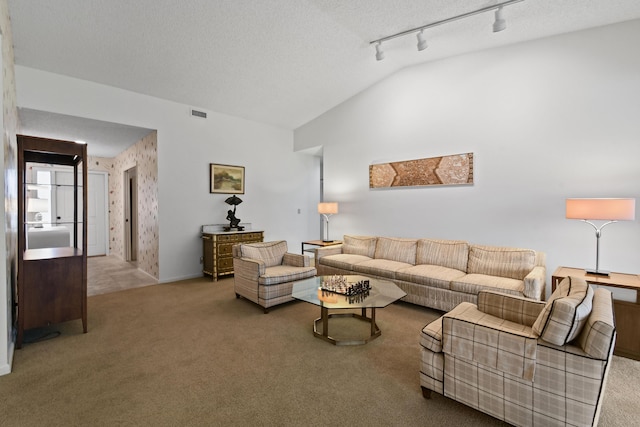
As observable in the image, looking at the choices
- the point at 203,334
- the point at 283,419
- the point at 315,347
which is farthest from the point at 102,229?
the point at 283,419

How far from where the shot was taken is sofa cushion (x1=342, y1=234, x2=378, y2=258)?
494 centimetres

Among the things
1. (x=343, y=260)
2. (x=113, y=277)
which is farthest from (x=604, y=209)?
(x=113, y=277)

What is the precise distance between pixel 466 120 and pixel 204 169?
4431mm

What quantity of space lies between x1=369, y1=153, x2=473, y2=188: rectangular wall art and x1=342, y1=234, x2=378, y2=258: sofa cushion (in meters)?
1.00

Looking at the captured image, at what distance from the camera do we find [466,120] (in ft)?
14.0

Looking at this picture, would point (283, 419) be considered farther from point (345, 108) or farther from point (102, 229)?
point (102, 229)

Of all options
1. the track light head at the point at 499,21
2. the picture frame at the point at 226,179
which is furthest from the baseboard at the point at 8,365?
the track light head at the point at 499,21

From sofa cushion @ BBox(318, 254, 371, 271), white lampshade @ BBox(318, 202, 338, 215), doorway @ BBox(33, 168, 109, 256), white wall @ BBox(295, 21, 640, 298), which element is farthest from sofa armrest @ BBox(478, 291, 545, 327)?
doorway @ BBox(33, 168, 109, 256)

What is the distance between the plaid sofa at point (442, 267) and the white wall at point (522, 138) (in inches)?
15.6

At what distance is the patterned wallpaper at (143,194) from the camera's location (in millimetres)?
5031

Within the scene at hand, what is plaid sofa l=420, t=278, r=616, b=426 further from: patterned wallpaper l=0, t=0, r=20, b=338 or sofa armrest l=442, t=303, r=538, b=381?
patterned wallpaper l=0, t=0, r=20, b=338

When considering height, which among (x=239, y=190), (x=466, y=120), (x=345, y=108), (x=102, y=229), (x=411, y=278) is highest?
(x=345, y=108)

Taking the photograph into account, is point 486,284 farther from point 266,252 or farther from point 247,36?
point 247,36

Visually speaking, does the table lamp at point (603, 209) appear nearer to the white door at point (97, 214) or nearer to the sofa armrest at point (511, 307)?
the sofa armrest at point (511, 307)
